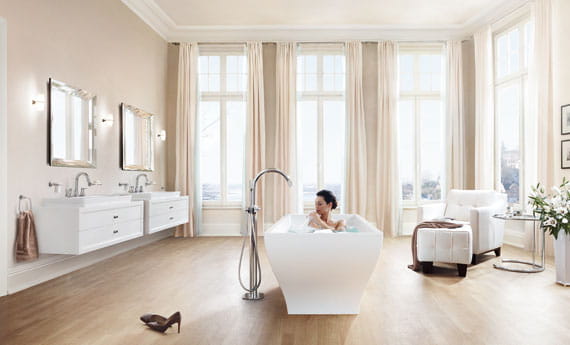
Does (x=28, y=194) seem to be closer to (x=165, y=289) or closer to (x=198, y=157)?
(x=165, y=289)

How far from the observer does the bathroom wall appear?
354cm

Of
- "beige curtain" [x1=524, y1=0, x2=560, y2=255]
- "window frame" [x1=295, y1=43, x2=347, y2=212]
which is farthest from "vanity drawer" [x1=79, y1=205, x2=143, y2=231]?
"beige curtain" [x1=524, y1=0, x2=560, y2=255]

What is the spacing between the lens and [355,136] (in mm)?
6809

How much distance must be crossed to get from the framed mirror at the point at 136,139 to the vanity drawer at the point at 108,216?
0.93 metres

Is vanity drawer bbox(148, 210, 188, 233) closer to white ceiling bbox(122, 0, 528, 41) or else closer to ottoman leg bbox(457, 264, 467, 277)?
white ceiling bbox(122, 0, 528, 41)

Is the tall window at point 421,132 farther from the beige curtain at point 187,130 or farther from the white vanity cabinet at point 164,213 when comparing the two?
the white vanity cabinet at point 164,213

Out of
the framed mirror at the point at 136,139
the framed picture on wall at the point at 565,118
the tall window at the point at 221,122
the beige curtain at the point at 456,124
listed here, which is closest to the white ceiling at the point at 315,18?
the tall window at the point at 221,122

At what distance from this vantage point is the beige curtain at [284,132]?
6.79 meters

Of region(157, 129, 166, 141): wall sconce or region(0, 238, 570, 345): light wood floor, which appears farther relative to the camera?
region(157, 129, 166, 141): wall sconce

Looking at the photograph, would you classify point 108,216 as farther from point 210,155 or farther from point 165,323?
point 210,155

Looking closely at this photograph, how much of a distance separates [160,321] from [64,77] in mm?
2776

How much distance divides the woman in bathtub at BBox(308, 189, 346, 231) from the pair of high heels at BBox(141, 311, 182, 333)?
156cm

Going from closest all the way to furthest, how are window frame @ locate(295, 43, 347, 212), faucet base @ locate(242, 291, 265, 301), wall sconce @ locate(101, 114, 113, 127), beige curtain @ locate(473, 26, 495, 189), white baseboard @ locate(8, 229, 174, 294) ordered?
faucet base @ locate(242, 291, 265, 301) → white baseboard @ locate(8, 229, 174, 294) → wall sconce @ locate(101, 114, 113, 127) → beige curtain @ locate(473, 26, 495, 189) → window frame @ locate(295, 43, 347, 212)

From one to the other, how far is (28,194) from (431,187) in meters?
5.67
